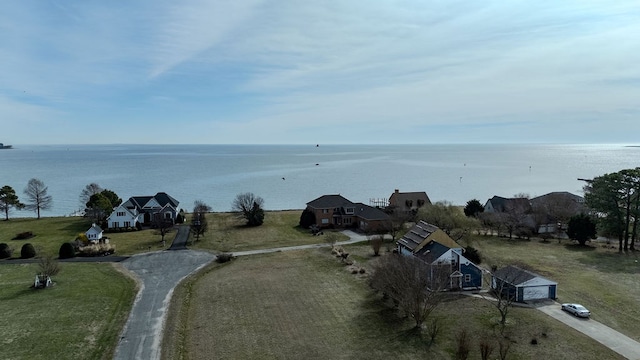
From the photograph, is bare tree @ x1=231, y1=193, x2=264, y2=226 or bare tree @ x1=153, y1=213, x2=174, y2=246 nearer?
bare tree @ x1=153, y1=213, x2=174, y2=246

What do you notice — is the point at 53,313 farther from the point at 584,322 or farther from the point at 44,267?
the point at 584,322

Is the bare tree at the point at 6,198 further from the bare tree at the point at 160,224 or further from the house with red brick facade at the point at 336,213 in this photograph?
the house with red brick facade at the point at 336,213

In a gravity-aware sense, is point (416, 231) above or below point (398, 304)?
above

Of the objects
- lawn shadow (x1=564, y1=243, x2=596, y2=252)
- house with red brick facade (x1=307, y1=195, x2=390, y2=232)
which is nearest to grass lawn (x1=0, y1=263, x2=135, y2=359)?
house with red brick facade (x1=307, y1=195, x2=390, y2=232)

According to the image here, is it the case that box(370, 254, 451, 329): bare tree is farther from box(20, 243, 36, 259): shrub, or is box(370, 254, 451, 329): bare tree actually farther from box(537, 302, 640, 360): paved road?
box(20, 243, 36, 259): shrub

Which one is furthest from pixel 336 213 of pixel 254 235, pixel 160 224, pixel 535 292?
pixel 535 292

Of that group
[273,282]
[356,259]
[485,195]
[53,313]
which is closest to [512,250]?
[356,259]

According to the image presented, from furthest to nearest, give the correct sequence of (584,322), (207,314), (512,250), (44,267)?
1. (512,250)
2. (44,267)
3. (207,314)
4. (584,322)
